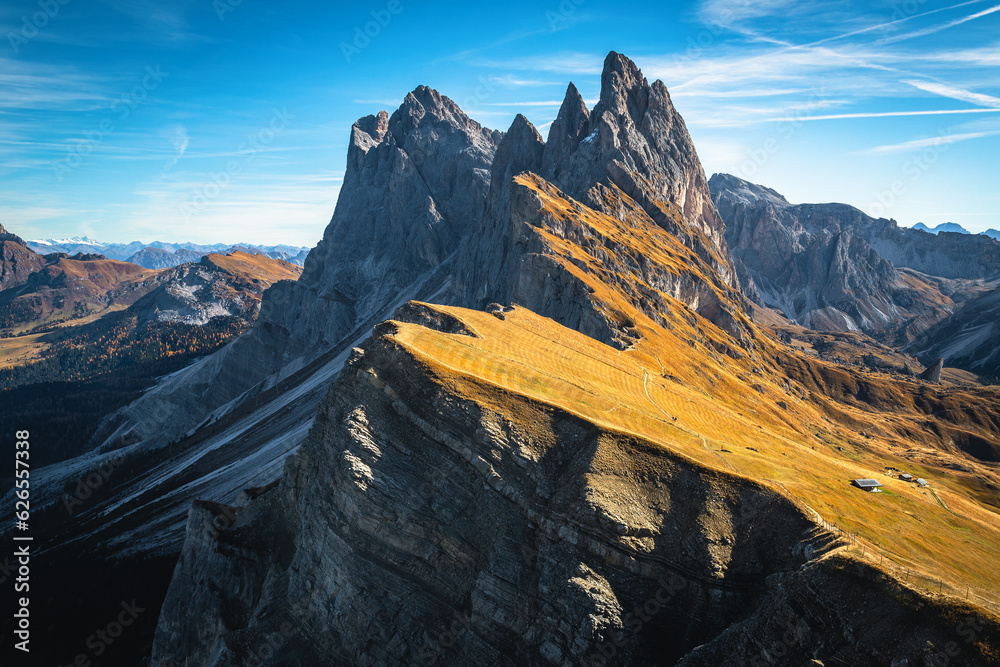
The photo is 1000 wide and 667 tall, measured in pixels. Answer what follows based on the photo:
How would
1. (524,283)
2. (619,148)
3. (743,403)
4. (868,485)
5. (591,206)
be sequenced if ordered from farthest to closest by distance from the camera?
1. (619,148)
2. (591,206)
3. (743,403)
4. (524,283)
5. (868,485)

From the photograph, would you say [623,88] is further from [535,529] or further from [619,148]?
[535,529]

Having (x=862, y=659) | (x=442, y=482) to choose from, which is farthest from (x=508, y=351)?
(x=862, y=659)

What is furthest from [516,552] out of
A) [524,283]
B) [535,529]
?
[524,283]

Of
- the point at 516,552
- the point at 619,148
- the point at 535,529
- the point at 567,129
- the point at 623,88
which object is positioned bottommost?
the point at 516,552

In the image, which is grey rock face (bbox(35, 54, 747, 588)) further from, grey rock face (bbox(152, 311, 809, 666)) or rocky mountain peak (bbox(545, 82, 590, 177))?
grey rock face (bbox(152, 311, 809, 666))

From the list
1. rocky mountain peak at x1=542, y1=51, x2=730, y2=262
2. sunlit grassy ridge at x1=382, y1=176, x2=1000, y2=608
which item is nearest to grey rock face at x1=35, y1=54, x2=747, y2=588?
rocky mountain peak at x1=542, y1=51, x2=730, y2=262

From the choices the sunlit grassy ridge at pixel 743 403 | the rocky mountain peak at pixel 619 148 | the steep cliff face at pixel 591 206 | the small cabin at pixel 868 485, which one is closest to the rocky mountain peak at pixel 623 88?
the rocky mountain peak at pixel 619 148
